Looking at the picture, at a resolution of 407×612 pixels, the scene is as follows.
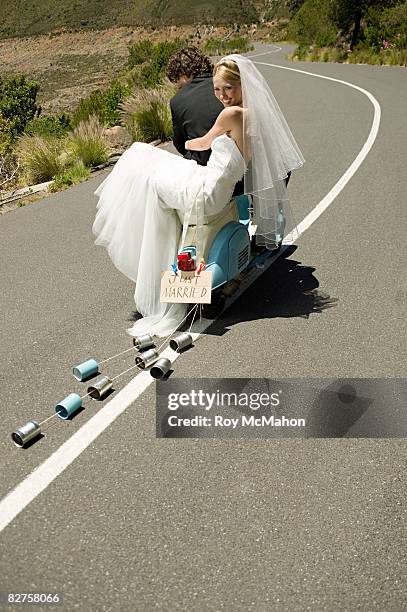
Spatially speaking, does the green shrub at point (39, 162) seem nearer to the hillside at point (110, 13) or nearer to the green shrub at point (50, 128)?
the green shrub at point (50, 128)

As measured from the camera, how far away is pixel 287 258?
712cm

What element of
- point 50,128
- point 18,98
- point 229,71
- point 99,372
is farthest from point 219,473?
point 18,98

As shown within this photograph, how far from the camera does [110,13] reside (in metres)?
168

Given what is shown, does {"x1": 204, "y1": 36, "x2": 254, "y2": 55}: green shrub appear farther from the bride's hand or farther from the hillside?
the hillside

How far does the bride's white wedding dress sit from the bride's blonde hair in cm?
45

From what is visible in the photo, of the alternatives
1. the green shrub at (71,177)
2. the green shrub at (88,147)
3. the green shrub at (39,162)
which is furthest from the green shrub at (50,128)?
the green shrub at (71,177)

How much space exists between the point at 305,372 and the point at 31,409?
1.85 metres

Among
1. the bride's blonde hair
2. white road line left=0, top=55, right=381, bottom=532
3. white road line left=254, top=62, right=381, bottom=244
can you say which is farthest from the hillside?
white road line left=0, top=55, right=381, bottom=532

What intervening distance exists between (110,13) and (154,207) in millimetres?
178377

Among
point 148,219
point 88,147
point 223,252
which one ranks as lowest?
point 88,147

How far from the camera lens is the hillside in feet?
474

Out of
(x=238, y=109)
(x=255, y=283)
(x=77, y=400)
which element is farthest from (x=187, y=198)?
(x=77, y=400)

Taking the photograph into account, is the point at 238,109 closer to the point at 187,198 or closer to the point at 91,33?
the point at 187,198

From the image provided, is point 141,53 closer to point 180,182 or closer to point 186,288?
point 180,182
